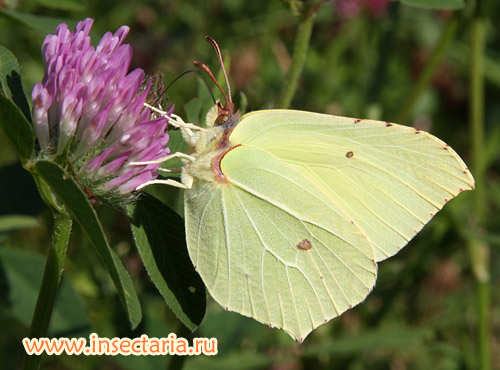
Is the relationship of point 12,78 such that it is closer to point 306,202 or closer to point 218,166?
point 218,166

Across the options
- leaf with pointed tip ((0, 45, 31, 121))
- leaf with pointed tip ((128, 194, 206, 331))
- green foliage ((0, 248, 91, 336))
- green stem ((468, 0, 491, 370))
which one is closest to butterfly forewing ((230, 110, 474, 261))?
leaf with pointed tip ((128, 194, 206, 331))

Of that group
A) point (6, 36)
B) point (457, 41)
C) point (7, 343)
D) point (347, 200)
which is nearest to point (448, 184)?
point (347, 200)

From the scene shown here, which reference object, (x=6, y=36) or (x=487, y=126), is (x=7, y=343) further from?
(x=487, y=126)

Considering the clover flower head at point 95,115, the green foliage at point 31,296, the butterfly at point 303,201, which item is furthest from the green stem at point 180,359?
the clover flower head at point 95,115

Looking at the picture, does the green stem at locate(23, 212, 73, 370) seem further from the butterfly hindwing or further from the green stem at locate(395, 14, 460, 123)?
the green stem at locate(395, 14, 460, 123)

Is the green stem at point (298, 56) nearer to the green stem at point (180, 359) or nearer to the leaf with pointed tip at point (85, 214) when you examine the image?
the green stem at point (180, 359)
